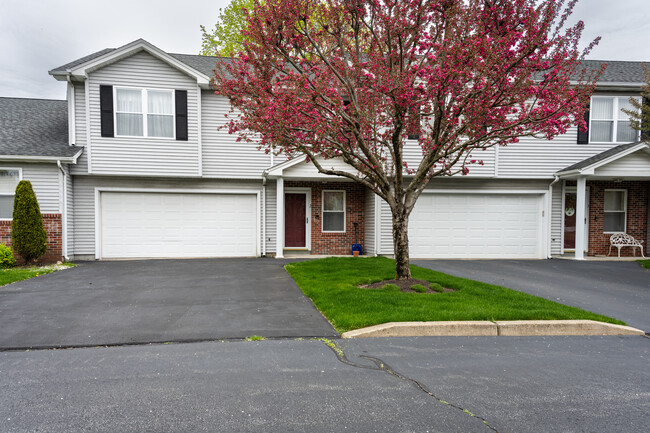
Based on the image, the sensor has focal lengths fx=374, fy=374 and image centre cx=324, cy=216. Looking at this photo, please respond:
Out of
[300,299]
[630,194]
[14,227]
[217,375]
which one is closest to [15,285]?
[14,227]

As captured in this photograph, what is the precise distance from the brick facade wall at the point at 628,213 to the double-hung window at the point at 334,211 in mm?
9293

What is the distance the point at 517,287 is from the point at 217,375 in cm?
678

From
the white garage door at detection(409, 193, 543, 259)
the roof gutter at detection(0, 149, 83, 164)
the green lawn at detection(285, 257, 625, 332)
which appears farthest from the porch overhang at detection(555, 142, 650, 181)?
the roof gutter at detection(0, 149, 83, 164)

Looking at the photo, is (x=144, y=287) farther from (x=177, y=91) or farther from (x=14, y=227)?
(x=177, y=91)

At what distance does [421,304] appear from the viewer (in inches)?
231

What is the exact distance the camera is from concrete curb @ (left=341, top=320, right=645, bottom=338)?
4891mm

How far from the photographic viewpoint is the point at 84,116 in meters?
11.9

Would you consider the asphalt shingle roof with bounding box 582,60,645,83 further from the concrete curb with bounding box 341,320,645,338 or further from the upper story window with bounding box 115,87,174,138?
the upper story window with bounding box 115,87,174,138

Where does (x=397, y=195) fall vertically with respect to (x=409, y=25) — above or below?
below

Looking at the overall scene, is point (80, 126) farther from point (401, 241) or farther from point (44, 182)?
point (401, 241)

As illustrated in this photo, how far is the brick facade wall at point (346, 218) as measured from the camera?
13922mm

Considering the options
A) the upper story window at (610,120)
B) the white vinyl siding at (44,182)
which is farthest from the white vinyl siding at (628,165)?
the white vinyl siding at (44,182)

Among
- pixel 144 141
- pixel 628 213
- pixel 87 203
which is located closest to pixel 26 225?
pixel 87 203

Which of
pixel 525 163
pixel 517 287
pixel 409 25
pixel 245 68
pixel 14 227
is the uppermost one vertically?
pixel 409 25
